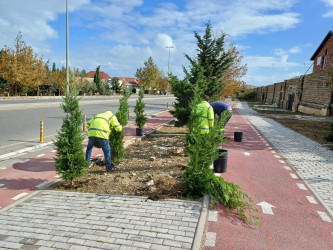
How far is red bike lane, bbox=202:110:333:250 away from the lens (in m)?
3.55

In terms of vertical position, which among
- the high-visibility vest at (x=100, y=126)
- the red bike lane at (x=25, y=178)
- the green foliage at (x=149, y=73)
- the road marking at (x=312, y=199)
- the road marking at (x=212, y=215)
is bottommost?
the red bike lane at (x=25, y=178)

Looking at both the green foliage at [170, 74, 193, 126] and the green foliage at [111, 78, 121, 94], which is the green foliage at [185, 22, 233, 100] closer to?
the green foliage at [170, 74, 193, 126]

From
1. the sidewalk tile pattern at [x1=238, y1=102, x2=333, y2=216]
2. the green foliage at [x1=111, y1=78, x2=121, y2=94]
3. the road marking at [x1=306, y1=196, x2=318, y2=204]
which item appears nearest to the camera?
the road marking at [x1=306, y1=196, x2=318, y2=204]

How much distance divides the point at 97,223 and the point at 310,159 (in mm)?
7493

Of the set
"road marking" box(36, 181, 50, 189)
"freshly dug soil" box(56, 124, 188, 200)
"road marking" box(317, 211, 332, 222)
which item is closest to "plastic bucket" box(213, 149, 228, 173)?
"freshly dug soil" box(56, 124, 188, 200)

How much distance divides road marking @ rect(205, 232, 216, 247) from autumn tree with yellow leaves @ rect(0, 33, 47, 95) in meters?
42.1

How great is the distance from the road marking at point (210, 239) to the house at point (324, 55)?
3114cm

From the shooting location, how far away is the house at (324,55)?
2972cm

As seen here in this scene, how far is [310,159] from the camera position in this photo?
831 centimetres

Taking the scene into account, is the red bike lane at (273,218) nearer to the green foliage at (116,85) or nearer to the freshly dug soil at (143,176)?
the freshly dug soil at (143,176)

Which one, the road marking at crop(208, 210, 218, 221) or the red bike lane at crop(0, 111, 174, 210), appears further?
the red bike lane at crop(0, 111, 174, 210)

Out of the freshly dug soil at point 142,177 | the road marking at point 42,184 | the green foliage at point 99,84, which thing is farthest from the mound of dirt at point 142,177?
the green foliage at point 99,84

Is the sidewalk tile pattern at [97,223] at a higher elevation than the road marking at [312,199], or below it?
below

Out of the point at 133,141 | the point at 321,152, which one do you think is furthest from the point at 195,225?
the point at 321,152
